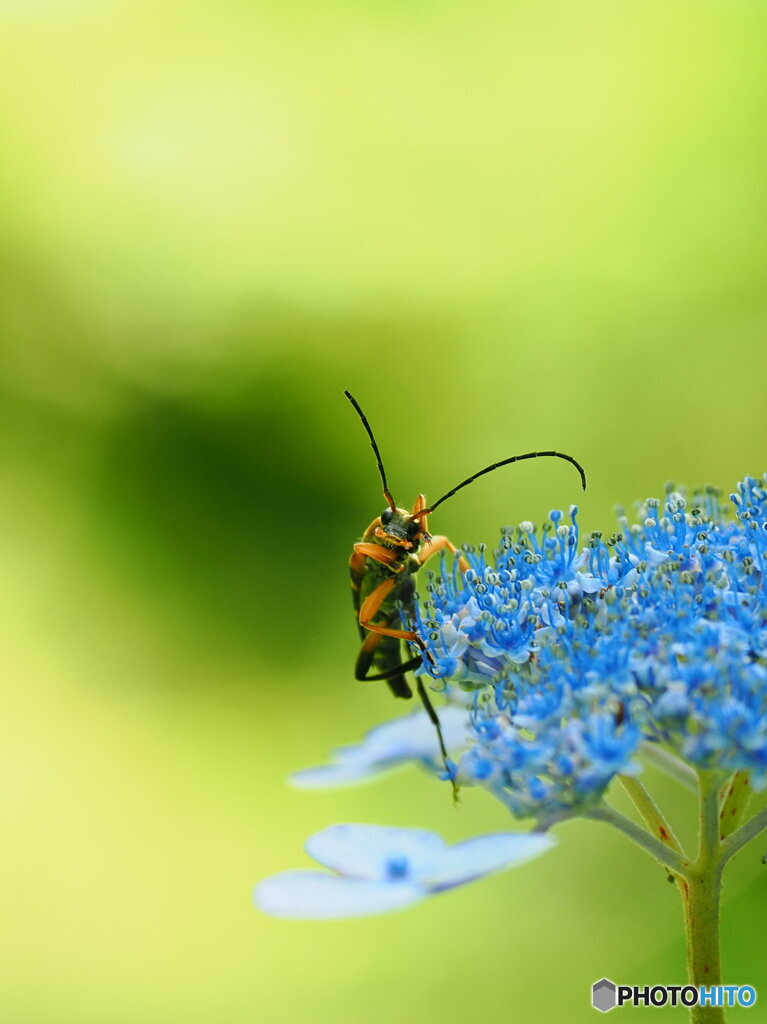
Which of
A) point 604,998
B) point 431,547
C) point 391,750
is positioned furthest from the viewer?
point 431,547

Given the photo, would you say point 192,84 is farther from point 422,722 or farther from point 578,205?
point 422,722

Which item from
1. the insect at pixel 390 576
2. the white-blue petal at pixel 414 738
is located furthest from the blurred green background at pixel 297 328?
the insect at pixel 390 576

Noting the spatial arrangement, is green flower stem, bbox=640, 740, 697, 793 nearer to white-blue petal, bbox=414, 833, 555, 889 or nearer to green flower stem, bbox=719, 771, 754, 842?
green flower stem, bbox=719, 771, 754, 842

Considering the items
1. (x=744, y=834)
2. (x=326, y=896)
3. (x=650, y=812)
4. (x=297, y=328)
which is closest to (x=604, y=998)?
(x=650, y=812)

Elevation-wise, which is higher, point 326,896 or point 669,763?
point 669,763

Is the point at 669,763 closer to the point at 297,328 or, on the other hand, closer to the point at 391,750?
the point at 391,750

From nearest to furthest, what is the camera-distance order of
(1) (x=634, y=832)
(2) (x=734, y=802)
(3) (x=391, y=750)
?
(1) (x=634, y=832)
(2) (x=734, y=802)
(3) (x=391, y=750)

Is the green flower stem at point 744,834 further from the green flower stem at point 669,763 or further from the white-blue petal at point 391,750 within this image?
the white-blue petal at point 391,750
